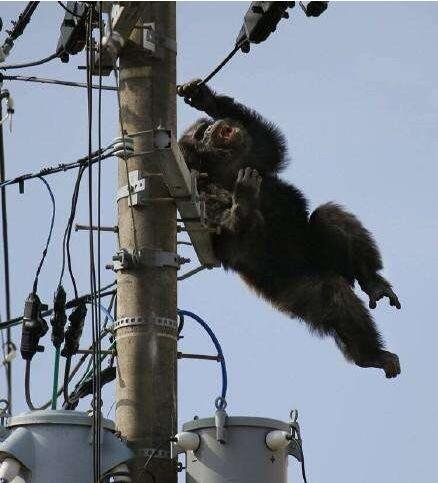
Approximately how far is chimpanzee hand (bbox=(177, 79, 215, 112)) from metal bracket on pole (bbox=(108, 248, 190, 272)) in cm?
234

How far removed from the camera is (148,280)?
8891 millimetres

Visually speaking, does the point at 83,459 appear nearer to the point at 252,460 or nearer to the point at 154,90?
the point at 252,460

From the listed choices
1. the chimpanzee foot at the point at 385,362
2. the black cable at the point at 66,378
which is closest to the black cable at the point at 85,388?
the black cable at the point at 66,378

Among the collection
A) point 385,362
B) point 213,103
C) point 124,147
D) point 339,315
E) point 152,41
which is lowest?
point 385,362

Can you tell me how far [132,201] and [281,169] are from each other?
3.12 meters

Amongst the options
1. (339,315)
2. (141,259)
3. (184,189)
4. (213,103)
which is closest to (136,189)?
(184,189)

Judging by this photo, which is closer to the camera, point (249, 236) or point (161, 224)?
point (161, 224)

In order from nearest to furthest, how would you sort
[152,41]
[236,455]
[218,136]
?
[236,455] → [152,41] → [218,136]

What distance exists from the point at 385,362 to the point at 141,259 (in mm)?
2333

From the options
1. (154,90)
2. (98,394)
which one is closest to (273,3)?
(154,90)

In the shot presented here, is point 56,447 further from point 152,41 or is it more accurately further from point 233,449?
point 152,41

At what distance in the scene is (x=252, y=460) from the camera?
27.1 ft

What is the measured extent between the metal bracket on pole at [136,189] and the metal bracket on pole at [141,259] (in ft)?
1.05

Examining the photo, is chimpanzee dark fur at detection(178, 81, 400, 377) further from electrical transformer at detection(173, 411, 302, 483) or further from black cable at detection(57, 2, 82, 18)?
electrical transformer at detection(173, 411, 302, 483)
